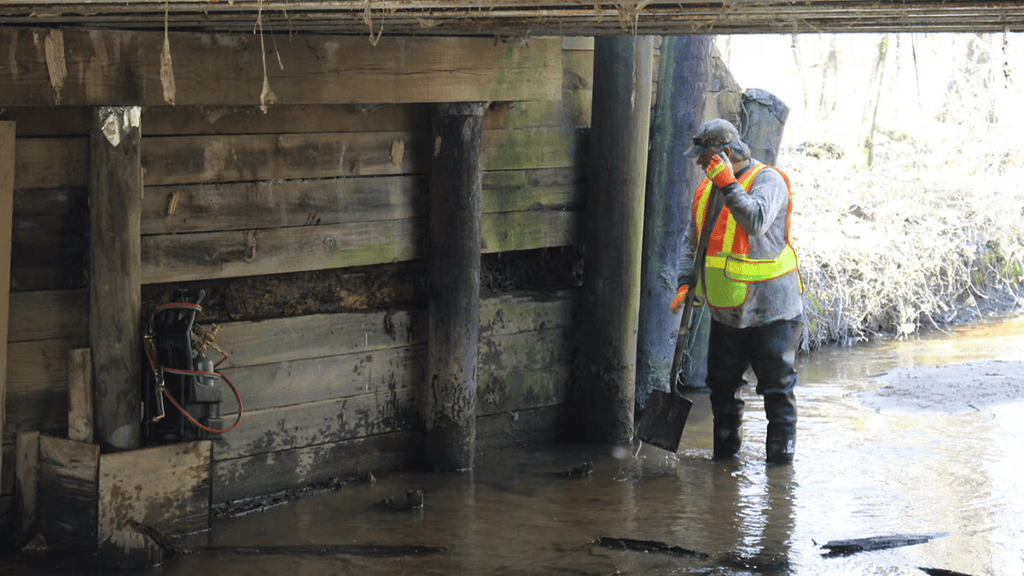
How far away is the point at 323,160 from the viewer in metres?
6.07

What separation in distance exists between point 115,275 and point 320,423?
1.51 m

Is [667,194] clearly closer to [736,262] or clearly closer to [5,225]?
[736,262]

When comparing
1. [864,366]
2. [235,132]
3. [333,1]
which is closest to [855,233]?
[864,366]

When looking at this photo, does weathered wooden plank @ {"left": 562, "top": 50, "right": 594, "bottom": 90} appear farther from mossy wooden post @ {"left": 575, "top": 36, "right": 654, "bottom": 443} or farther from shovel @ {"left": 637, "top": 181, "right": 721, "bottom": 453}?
shovel @ {"left": 637, "top": 181, "right": 721, "bottom": 453}

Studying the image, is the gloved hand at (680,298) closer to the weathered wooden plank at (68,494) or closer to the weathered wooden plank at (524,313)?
the weathered wooden plank at (524,313)

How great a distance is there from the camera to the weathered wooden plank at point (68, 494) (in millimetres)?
5117

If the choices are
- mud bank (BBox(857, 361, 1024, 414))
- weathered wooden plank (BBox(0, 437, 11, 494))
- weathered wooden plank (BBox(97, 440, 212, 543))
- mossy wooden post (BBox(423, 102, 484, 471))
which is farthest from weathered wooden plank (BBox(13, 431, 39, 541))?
mud bank (BBox(857, 361, 1024, 414))

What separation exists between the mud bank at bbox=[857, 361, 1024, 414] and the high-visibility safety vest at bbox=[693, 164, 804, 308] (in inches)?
76.4

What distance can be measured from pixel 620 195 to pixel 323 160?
194 centimetres

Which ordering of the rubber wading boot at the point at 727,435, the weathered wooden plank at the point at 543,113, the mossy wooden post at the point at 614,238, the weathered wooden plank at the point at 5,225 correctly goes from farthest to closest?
the mossy wooden post at the point at 614,238, the rubber wading boot at the point at 727,435, the weathered wooden plank at the point at 543,113, the weathered wooden plank at the point at 5,225

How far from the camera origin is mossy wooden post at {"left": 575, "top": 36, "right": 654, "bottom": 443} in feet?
23.3

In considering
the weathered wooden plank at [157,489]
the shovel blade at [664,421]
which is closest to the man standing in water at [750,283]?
the shovel blade at [664,421]

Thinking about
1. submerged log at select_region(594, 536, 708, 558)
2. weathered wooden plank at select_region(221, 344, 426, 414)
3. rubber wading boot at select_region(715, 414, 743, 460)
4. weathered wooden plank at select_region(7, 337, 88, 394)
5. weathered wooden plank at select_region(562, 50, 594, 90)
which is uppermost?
weathered wooden plank at select_region(562, 50, 594, 90)

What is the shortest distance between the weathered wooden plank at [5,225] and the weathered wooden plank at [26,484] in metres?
0.19
